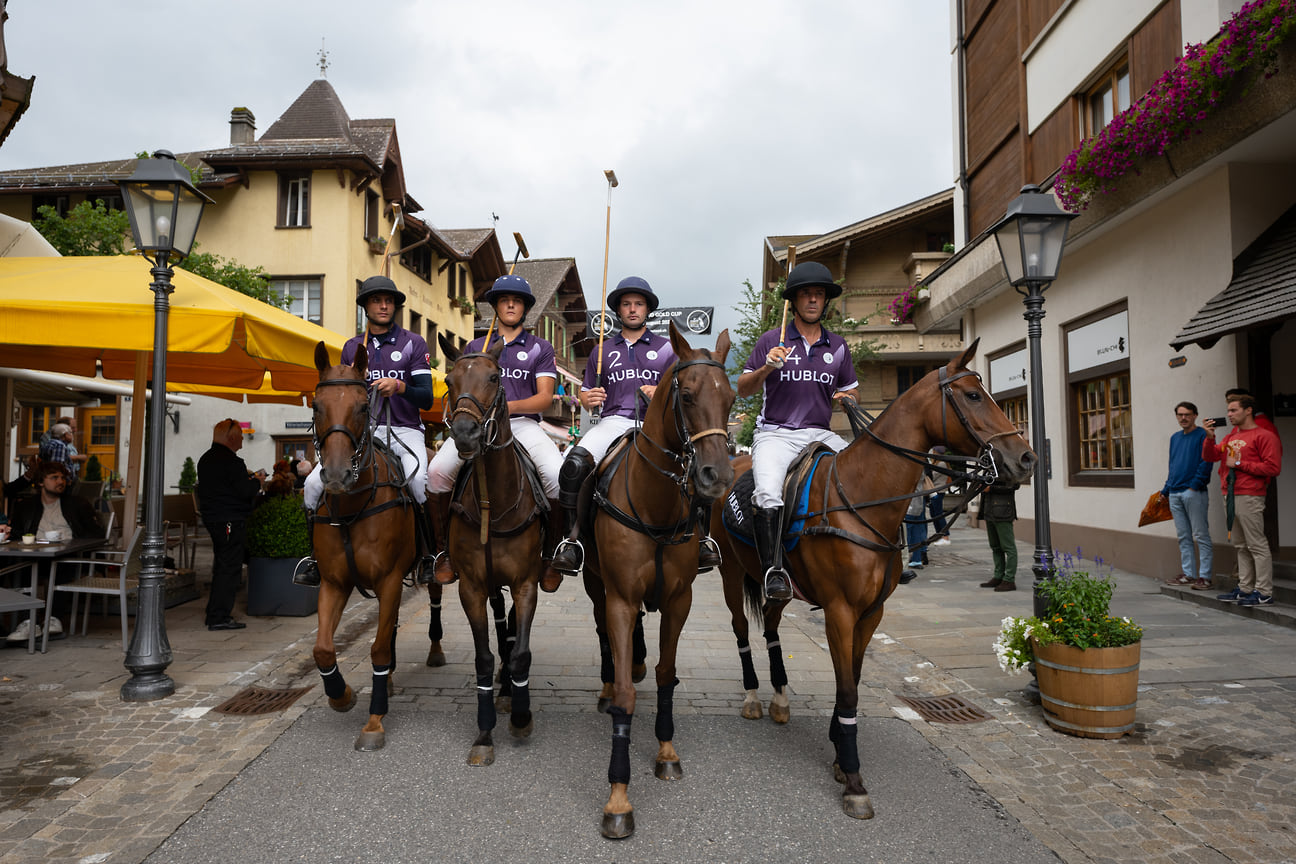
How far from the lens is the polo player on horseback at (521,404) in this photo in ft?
16.5

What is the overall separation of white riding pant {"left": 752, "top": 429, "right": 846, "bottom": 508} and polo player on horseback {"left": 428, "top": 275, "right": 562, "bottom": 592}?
1337 millimetres

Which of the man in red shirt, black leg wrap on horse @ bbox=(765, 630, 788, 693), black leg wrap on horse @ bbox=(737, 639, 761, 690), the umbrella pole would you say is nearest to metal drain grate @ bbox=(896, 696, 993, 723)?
black leg wrap on horse @ bbox=(765, 630, 788, 693)

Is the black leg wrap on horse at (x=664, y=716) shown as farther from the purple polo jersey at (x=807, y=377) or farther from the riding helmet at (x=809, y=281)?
the riding helmet at (x=809, y=281)

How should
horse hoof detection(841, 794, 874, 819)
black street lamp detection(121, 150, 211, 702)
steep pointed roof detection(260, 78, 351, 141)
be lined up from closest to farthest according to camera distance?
horse hoof detection(841, 794, 874, 819) < black street lamp detection(121, 150, 211, 702) < steep pointed roof detection(260, 78, 351, 141)

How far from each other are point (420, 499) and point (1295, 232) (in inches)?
367

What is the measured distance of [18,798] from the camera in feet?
12.2

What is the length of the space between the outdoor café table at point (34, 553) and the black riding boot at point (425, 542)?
3.49m

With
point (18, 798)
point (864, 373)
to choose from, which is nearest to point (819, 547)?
point (18, 798)

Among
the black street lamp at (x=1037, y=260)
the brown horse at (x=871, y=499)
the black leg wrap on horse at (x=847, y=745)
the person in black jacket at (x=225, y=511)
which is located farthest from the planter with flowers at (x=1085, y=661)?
the person in black jacket at (x=225, y=511)

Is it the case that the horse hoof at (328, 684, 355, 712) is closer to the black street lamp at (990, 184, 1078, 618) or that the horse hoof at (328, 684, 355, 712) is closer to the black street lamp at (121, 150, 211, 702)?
the black street lamp at (121, 150, 211, 702)

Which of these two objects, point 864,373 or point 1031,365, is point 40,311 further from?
point 864,373

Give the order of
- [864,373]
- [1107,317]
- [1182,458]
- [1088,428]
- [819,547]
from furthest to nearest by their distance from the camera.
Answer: [864,373] < [1088,428] < [1107,317] < [1182,458] < [819,547]

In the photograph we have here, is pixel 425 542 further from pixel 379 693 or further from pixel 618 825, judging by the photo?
pixel 618 825

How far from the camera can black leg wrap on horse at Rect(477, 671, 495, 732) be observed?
4367 mm
